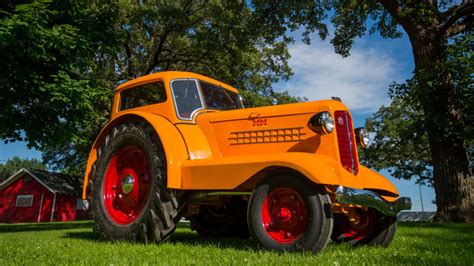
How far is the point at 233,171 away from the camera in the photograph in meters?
5.00

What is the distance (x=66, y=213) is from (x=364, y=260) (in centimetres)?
3396

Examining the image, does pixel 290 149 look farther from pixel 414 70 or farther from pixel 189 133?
pixel 414 70

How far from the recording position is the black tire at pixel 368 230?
552 cm

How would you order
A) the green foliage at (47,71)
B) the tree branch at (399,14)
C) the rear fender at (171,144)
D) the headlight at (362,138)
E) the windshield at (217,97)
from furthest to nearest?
1. the tree branch at (399,14)
2. the green foliage at (47,71)
3. the windshield at (217,97)
4. the headlight at (362,138)
5. the rear fender at (171,144)

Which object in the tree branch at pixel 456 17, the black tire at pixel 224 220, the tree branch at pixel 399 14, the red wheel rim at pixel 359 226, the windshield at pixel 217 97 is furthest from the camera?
the tree branch at pixel 399 14

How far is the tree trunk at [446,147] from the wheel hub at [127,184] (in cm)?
902

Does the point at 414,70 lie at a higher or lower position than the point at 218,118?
higher

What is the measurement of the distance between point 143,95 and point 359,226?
4.22 metres

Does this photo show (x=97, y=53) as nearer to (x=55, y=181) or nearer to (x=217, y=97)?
(x=217, y=97)

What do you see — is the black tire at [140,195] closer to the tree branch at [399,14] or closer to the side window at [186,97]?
the side window at [186,97]

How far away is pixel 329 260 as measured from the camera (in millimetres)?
3797

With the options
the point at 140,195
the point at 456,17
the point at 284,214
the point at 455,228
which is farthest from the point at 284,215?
the point at 456,17

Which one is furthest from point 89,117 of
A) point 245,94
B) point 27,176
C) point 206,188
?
point 27,176

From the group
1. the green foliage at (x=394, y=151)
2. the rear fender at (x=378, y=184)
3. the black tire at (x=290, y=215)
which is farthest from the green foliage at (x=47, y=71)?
the green foliage at (x=394, y=151)
